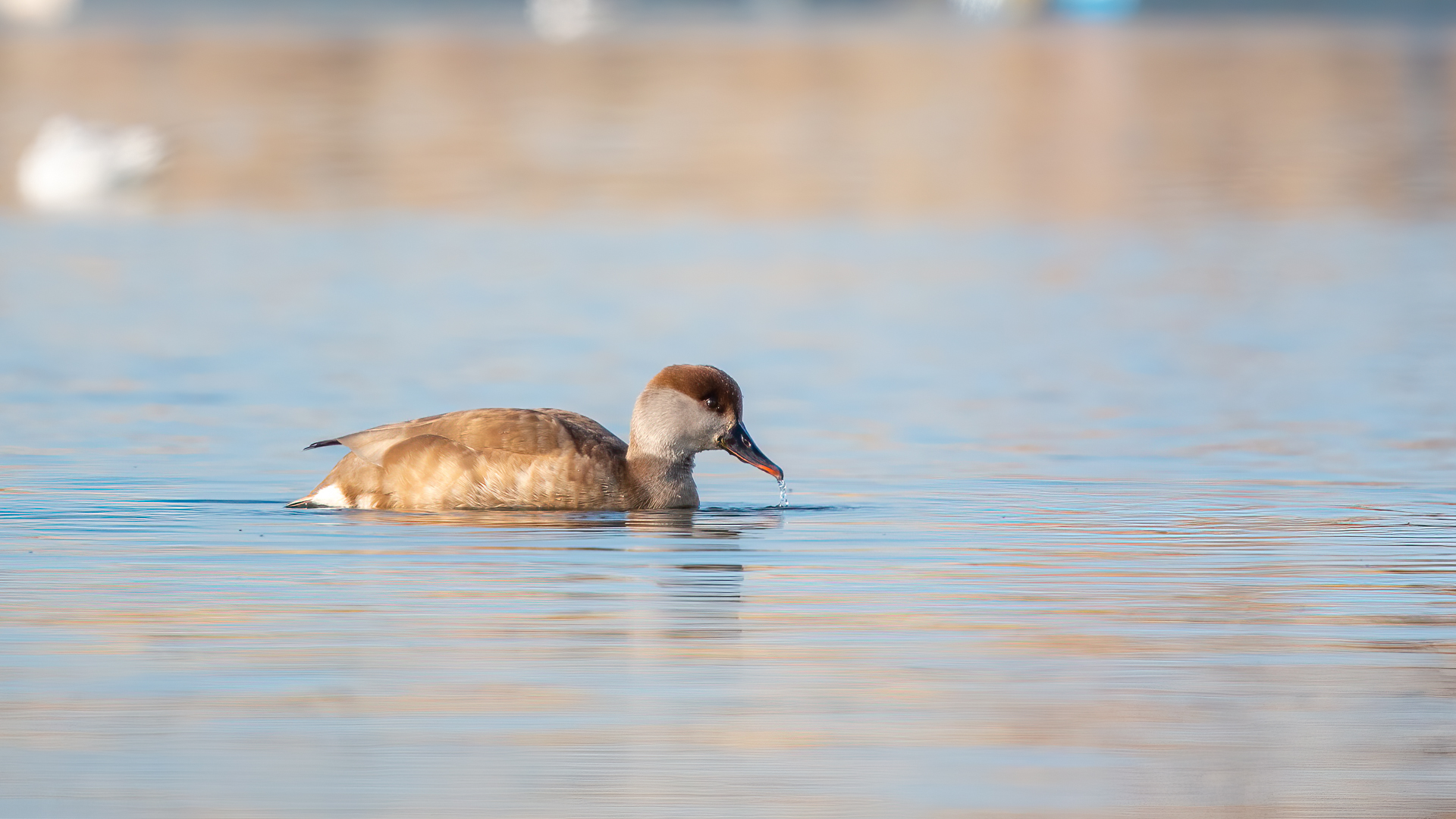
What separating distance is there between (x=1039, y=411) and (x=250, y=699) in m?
8.12

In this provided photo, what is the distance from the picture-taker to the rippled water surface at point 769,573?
6.54m

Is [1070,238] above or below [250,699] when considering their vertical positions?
above

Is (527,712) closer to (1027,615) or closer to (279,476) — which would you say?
(1027,615)

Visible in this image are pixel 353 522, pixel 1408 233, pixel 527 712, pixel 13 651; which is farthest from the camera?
pixel 1408 233

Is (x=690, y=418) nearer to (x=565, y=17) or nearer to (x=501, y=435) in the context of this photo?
(x=501, y=435)

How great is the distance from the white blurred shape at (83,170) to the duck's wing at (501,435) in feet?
63.1

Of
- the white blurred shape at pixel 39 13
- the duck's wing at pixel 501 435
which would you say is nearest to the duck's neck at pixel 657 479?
the duck's wing at pixel 501 435

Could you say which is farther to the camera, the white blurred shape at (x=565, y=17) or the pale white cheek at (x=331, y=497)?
the white blurred shape at (x=565, y=17)

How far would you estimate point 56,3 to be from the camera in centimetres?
11300

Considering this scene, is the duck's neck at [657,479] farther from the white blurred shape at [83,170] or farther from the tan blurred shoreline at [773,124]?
the white blurred shape at [83,170]

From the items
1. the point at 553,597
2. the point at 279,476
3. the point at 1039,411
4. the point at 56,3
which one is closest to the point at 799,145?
the point at 1039,411

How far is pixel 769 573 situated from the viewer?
940cm

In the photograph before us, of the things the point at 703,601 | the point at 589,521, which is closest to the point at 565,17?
the point at 589,521

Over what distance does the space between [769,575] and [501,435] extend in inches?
76.5
